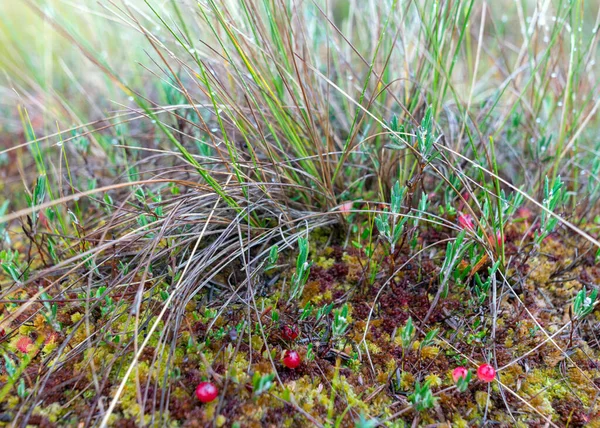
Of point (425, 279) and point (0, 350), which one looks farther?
point (425, 279)

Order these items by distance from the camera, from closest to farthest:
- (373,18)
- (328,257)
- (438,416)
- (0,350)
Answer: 1. (438,416)
2. (0,350)
3. (328,257)
4. (373,18)

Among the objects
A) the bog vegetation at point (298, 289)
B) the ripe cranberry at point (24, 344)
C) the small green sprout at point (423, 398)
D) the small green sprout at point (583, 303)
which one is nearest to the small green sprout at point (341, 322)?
the bog vegetation at point (298, 289)

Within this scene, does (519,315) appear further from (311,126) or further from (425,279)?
(311,126)

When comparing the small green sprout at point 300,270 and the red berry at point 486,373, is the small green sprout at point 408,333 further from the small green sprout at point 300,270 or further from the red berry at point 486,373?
the small green sprout at point 300,270

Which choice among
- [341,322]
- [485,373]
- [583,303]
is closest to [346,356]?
[341,322]

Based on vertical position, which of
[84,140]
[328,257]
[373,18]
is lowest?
[328,257]

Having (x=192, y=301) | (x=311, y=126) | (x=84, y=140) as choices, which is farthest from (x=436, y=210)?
(x=84, y=140)

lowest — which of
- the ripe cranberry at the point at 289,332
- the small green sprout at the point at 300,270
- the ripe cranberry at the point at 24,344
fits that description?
the ripe cranberry at the point at 289,332

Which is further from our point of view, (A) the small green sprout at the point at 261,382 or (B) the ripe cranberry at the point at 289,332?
(B) the ripe cranberry at the point at 289,332
